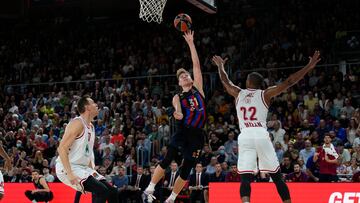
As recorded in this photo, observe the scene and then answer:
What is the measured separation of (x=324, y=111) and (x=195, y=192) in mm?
4513

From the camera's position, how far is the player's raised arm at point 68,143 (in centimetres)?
782

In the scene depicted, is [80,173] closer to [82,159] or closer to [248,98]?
[82,159]

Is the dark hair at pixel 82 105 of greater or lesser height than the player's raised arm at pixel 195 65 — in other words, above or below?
below

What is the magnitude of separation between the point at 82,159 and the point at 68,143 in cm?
37

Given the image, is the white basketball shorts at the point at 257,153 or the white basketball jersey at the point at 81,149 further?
the white basketball shorts at the point at 257,153

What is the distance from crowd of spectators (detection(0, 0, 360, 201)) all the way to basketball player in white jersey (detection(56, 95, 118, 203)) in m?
7.85

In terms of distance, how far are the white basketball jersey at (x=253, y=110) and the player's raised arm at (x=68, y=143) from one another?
2.29m

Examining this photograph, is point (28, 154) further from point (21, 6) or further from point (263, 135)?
point (263, 135)

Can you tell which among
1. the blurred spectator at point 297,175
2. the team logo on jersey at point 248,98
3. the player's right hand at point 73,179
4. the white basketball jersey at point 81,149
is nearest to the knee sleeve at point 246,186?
the team logo on jersey at point 248,98

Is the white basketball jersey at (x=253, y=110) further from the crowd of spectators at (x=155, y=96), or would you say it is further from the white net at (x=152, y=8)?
the crowd of spectators at (x=155, y=96)

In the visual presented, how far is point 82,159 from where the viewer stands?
8.23 metres

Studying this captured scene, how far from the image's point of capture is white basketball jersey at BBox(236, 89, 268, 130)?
8859 mm

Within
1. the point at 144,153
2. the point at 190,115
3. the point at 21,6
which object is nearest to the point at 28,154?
the point at 144,153

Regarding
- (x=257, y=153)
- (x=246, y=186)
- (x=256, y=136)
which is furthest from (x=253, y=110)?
(x=246, y=186)
